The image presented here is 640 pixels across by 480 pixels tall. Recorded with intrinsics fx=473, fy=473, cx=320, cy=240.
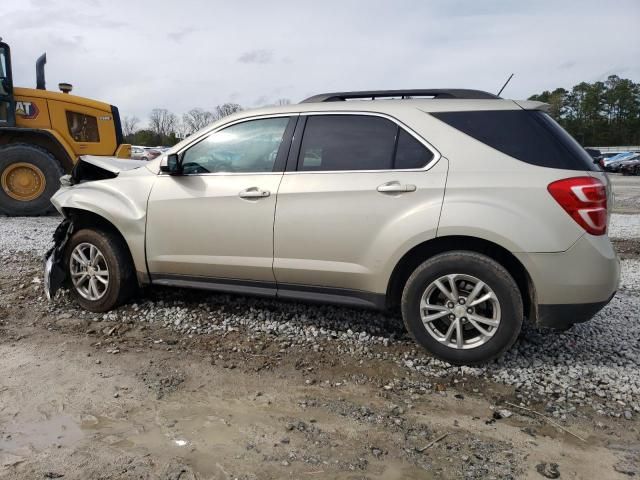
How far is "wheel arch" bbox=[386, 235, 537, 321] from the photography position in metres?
3.28

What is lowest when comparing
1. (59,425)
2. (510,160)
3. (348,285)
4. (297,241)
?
(59,425)

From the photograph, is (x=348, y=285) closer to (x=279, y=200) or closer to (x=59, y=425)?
(x=279, y=200)

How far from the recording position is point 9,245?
657 centimetres

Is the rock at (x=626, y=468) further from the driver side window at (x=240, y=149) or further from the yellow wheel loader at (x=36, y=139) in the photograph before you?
the yellow wheel loader at (x=36, y=139)

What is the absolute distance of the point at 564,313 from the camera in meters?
3.15

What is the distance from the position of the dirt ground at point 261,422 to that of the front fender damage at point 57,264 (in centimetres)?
78

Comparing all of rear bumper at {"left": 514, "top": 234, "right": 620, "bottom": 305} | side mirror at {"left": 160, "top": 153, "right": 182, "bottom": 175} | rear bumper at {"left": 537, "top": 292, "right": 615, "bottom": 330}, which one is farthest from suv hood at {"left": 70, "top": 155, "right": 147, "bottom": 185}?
rear bumper at {"left": 537, "top": 292, "right": 615, "bottom": 330}

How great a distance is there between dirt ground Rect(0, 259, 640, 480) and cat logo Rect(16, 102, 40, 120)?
7185 mm

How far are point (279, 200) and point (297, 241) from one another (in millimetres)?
355

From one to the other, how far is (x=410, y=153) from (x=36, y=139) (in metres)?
8.62

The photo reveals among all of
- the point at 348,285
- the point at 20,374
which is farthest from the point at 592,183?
the point at 20,374

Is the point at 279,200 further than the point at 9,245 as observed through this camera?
No

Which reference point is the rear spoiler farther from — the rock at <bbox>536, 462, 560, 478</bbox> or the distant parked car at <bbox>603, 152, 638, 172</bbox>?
the distant parked car at <bbox>603, 152, 638, 172</bbox>

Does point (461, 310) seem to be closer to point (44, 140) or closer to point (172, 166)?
point (172, 166)
